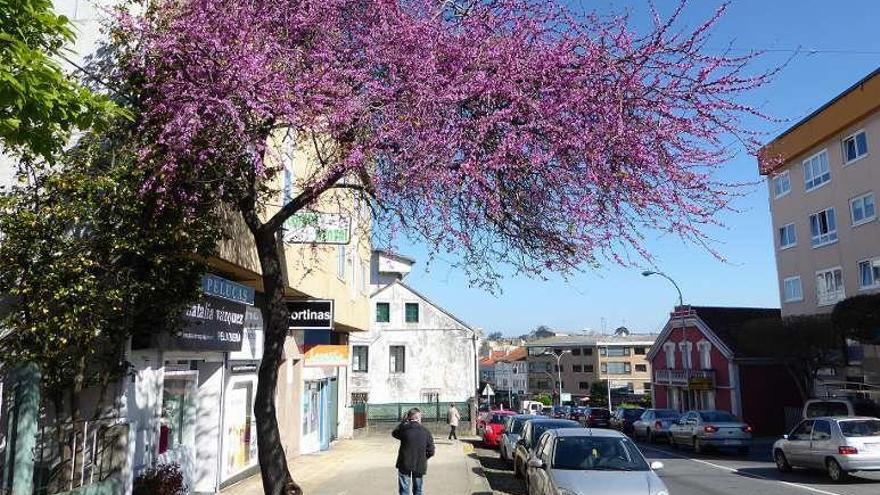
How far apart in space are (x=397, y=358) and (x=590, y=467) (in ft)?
131

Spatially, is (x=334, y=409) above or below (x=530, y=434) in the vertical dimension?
above

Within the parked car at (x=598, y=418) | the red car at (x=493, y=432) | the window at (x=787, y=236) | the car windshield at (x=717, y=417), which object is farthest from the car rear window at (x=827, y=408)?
the parked car at (x=598, y=418)

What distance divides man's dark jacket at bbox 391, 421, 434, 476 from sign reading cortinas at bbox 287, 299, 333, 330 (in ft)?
15.6

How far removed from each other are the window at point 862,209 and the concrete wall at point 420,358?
25.3 meters

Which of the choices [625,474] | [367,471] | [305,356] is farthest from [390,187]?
[305,356]

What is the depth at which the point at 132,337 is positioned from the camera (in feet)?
29.4

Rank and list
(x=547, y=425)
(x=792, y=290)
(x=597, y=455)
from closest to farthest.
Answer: (x=597, y=455) < (x=547, y=425) < (x=792, y=290)

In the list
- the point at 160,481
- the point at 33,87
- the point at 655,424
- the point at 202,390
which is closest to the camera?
the point at 33,87

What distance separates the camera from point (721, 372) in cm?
4212

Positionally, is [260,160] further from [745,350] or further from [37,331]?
[745,350]

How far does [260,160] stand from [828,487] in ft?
47.0

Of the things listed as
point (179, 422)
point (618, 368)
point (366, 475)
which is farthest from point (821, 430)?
point (618, 368)

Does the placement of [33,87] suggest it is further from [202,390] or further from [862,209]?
[862,209]

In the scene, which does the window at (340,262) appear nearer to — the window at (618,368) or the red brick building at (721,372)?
the red brick building at (721,372)
